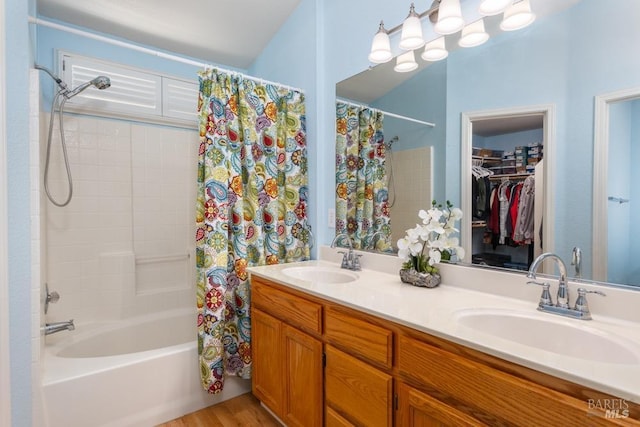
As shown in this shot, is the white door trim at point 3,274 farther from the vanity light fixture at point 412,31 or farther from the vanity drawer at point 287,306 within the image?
the vanity light fixture at point 412,31

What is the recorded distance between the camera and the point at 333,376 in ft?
4.27

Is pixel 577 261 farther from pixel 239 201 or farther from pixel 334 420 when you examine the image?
pixel 239 201

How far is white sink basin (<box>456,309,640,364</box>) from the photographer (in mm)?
835

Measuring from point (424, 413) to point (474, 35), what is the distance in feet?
4.85

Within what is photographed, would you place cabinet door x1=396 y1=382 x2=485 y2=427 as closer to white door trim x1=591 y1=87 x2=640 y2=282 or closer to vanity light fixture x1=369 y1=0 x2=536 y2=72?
white door trim x1=591 y1=87 x2=640 y2=282

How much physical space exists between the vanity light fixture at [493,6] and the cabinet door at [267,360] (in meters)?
1.67

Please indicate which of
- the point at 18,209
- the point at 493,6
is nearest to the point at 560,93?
the point at 493,6

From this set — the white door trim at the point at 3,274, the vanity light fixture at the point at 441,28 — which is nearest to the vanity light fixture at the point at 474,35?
Answer: the vanity light fixture at the point at 441,28

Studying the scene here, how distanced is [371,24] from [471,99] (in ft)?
2.62

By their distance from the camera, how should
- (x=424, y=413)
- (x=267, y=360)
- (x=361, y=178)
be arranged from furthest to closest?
(x=361, y=178), (x=267, y=360), (x=424, y=413)

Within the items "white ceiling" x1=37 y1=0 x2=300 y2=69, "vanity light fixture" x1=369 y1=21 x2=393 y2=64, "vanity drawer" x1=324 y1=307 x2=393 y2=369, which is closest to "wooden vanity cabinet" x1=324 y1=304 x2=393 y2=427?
"vanity drawer" x1=324 y1=307 x2=393 y2=369

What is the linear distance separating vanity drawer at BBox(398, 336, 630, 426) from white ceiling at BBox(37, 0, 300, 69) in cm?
237

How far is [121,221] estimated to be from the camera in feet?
7.92

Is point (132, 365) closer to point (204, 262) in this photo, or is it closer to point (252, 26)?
point (204, 262)
